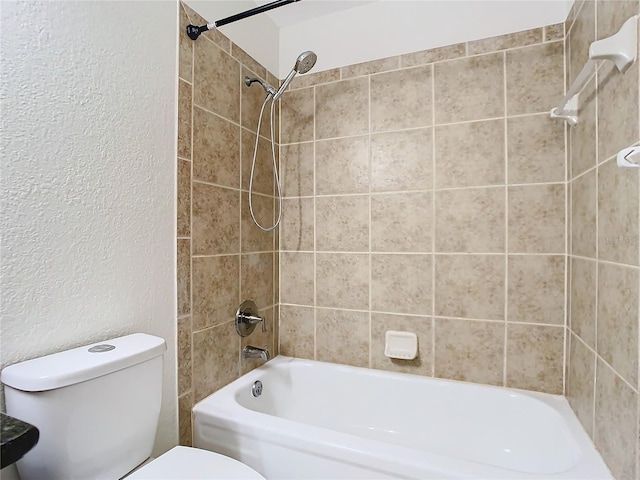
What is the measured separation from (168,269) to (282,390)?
0.92 metres

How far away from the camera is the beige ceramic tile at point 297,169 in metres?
1.90

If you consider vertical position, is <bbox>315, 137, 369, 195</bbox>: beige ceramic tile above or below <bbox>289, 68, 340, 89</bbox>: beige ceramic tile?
below

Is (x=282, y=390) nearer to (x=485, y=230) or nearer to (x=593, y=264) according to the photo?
(x=485, y=230)

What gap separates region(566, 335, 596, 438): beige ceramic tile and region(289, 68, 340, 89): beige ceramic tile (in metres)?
1.66

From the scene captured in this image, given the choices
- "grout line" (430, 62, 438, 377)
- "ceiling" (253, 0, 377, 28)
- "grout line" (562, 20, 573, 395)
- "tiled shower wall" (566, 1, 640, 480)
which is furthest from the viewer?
"ceiling" (253, 0, 377, 28)

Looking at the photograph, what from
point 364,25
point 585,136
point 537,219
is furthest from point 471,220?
point 364,25

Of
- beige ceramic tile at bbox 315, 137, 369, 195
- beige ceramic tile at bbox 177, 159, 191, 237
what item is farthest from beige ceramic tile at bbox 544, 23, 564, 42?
beige ceramic tile at bbox 177, 159, 191, 237

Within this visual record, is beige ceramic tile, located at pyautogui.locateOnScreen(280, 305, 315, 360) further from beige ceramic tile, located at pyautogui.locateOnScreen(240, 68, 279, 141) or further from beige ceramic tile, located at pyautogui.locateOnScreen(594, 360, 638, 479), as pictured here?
beige ceramic tile, located at pyautogui.locateOnScreen(594, 360, 638, 479)

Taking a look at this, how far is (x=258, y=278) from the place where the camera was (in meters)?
1.77

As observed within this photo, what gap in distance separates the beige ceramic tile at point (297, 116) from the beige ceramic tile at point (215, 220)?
21.8 inches

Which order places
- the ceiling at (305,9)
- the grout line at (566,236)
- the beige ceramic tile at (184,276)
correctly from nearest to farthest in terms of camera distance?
the beige ceramic tile at (184,276) → the grout line at (566,236) → the ceiling at (305,9)

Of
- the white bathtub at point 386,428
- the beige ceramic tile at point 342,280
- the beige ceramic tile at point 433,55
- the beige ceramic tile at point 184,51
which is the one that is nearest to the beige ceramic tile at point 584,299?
the white bathtub at point 386,428

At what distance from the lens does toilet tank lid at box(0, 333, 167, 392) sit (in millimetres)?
759

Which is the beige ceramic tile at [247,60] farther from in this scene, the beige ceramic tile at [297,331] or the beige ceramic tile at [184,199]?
the beige ceramic tile at [297,331]
